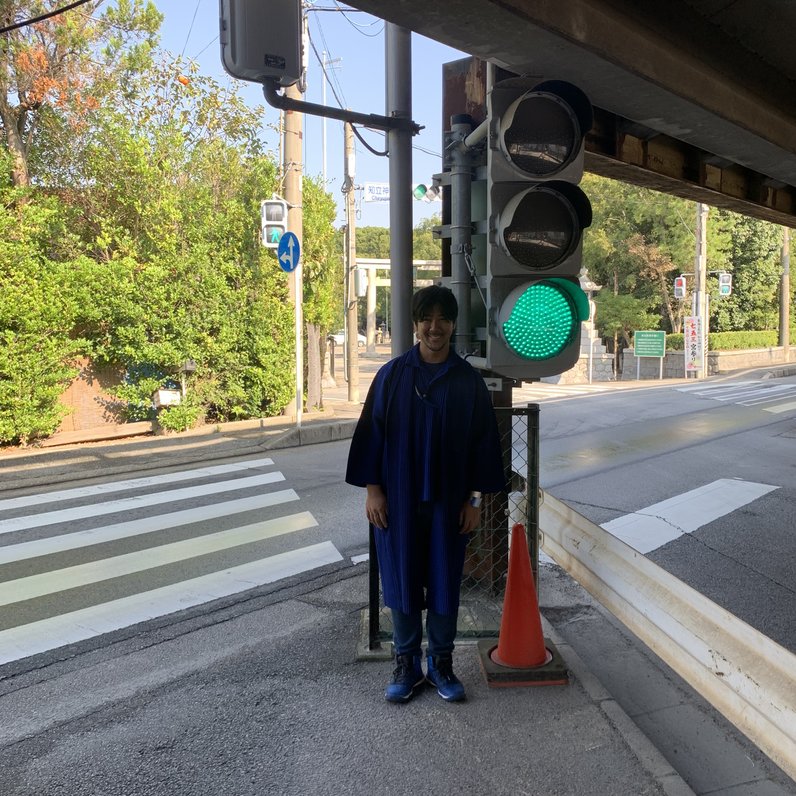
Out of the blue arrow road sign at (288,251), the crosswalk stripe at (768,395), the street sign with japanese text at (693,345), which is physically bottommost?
the crosswalk stripe at (768,395)

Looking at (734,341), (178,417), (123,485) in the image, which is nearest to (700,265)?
(734,341)

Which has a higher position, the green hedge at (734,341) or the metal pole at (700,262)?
the metal pole at (700,262)

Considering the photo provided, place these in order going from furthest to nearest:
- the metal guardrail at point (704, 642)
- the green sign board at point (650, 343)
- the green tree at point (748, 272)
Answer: the green tree at point (748, 272)
the green sign board at point (650, 343)
the metal guardrail at point (704, 642)

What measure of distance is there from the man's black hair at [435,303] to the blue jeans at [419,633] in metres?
1.39

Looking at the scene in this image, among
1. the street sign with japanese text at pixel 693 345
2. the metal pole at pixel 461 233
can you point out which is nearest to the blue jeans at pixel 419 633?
the metal pole at pixel 461 233

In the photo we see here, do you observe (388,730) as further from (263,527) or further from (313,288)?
(313,288)

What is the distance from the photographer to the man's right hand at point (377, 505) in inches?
123

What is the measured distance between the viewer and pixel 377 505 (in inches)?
123

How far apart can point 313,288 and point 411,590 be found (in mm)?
12883

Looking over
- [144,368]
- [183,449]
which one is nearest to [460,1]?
[183,449]

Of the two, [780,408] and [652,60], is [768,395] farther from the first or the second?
[652,60]

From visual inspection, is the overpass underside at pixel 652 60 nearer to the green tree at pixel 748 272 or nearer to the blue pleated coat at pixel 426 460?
the blue pleated coat at pixel 426 460

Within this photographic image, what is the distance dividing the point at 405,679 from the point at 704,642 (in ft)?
4.47

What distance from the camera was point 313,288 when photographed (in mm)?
15414
